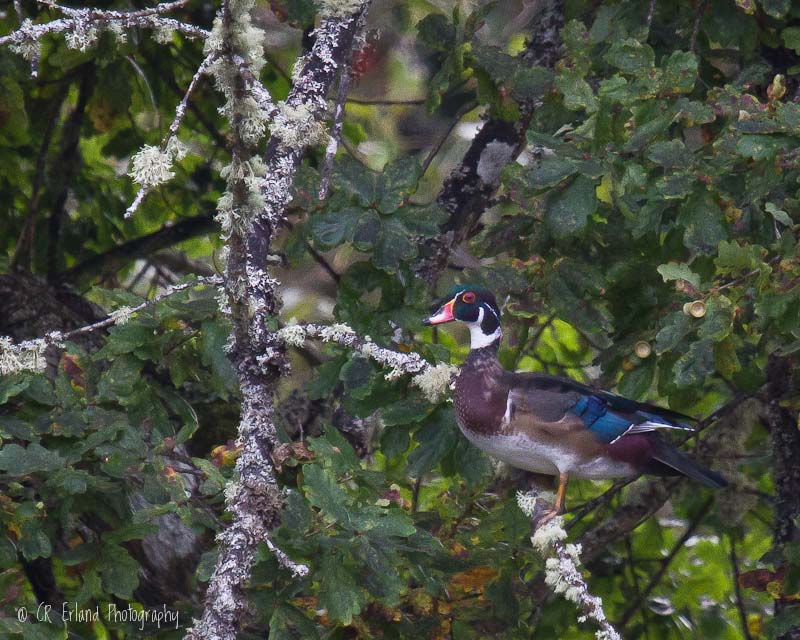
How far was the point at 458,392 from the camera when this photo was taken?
330 cm

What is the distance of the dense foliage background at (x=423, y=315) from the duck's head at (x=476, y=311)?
109 millimetres

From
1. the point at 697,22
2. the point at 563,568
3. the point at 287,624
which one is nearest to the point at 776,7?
the point at 697,22

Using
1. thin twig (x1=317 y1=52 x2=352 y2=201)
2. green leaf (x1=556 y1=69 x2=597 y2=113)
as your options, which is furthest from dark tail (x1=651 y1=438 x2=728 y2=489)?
thin twig (x1=317 y1=52 x2=352 y2=201)

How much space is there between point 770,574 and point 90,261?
2897 mm

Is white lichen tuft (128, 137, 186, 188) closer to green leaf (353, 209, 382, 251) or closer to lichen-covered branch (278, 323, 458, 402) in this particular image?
lichen-covered branch (278, 323, 458, 402)

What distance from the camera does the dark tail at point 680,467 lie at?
132 inches

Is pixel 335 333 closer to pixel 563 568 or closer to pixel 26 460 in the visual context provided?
pixel 563 568

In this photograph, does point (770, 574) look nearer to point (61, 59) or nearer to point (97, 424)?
point (97, 424)

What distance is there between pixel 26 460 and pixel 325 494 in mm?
745

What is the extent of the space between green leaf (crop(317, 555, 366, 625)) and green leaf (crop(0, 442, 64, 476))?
2.31 ft

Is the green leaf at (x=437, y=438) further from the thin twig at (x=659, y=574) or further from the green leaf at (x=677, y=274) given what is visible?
the thin twig at (x=659, y=574)

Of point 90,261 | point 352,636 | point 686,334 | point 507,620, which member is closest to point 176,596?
point 352,636

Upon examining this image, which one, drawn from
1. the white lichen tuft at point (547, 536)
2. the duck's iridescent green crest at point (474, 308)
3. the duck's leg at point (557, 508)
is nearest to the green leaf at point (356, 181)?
the duck's iridescent green crest at point (474, 308)

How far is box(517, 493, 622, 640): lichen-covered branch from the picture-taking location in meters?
2.32
